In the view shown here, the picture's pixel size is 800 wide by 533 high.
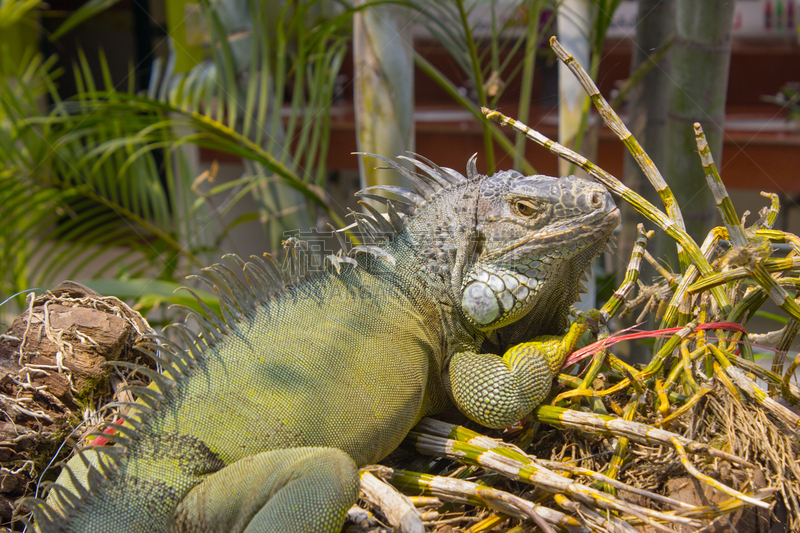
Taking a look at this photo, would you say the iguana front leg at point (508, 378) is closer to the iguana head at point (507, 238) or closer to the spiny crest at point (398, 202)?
the iguana head at point (507, 238)

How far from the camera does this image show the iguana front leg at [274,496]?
1122 mm

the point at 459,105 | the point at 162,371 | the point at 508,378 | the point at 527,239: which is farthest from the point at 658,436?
the point at 459,105

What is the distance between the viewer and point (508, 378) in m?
1.37

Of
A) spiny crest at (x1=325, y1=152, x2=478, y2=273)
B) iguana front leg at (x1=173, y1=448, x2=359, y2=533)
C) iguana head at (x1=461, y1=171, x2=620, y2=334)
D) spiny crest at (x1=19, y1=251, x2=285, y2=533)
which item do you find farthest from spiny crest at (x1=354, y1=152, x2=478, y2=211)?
iguana front leg at (x1=173, y1=448, x2=359, y2=533)

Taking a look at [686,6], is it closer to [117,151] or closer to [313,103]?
[313,103]

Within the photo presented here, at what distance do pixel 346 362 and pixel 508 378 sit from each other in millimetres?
407

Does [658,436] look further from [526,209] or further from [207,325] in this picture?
[207,325]

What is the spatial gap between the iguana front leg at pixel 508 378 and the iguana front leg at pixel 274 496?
1.24 feet

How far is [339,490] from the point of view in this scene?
45.3 inches

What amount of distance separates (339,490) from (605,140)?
1.91 meters

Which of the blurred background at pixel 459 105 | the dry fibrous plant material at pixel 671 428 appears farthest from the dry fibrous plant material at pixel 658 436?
the blurred background at pixel 459 105

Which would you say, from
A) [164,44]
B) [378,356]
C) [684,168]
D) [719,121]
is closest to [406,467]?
[378,356]

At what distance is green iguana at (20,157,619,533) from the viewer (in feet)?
3.83

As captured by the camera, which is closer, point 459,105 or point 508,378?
point 508,378
